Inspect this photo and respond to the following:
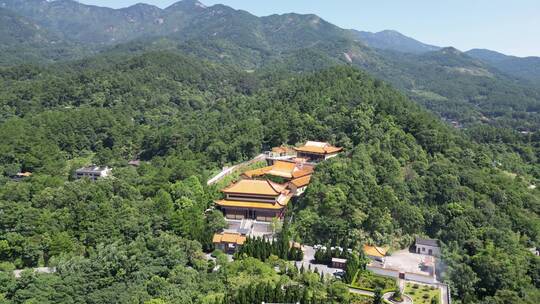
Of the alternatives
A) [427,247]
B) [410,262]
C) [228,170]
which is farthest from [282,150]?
[410,262]

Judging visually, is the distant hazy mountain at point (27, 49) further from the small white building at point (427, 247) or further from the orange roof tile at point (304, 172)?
the small white building at point (427, 247)

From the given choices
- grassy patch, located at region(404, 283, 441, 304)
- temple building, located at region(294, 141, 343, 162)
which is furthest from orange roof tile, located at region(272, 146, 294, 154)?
grassy patch, located at region(404, 283, 441, 304)

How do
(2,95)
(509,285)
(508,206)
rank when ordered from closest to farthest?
(509,285) → (508,206) → (2,95)

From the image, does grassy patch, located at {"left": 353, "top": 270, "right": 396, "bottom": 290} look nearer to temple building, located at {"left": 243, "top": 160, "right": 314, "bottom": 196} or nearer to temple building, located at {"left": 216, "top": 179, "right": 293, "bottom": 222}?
temple building, located at {"left": 216, "top": 179, "right": 293, "bottom": 222}

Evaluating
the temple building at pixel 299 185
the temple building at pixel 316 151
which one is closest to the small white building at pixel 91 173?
the temple building at pixel 316 151

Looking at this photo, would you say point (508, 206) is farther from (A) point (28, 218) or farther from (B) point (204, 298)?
(A) point (28, 218)

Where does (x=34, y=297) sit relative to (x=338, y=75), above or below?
below

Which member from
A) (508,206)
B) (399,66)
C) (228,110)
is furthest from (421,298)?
(399,66)
